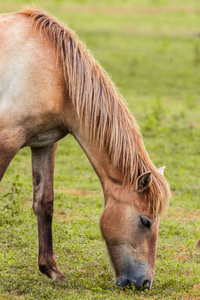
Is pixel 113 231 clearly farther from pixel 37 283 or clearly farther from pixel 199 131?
pixel 199 131

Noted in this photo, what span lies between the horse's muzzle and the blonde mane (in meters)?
0.54

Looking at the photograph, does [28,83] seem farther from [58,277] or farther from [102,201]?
[102,201]

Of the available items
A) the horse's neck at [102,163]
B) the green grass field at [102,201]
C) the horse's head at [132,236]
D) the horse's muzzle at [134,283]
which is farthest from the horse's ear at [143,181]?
the green grass field at [102,201]

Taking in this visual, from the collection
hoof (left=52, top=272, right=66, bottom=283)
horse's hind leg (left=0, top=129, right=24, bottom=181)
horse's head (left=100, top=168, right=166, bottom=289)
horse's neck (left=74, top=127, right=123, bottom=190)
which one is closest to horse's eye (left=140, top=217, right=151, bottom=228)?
horse's head (left=100, top=168, right=166, bottom=289)

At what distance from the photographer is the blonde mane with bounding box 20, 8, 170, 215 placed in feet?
13.4

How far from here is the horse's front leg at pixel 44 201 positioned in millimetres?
4512

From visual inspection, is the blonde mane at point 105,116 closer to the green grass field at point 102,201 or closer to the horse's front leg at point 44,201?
the horse's front leg at point 44,201

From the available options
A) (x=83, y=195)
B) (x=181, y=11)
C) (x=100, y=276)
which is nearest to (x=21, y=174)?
(x=83, y=195)

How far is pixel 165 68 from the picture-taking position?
14.5 m

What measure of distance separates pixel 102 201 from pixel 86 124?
2.49m

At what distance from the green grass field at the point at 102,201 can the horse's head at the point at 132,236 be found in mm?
172

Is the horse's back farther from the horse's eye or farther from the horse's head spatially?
the horse's eye

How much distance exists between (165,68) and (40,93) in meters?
10.9

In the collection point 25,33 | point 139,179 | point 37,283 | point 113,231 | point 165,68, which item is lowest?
point 165,68
